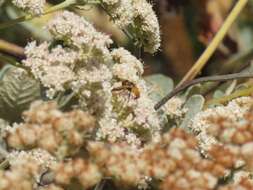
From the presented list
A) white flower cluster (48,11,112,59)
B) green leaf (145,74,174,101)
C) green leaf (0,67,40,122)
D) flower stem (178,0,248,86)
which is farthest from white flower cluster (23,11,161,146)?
flower stem (178,0,248,86)

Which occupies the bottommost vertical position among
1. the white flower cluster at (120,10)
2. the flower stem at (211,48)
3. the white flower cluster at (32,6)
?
the flower stem at (211,48)

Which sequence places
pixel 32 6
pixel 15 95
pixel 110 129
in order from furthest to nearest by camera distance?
pixel 15 95 < pixel 32 6 < pixel 110 129

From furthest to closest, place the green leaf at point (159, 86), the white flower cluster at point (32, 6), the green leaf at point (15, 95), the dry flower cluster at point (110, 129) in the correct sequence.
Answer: the green leaf at point (159, 86) < the green leaf at point (15, 95) < the white flower cluster at point (32, 6) < the dry flower cluster at point (110, 129)

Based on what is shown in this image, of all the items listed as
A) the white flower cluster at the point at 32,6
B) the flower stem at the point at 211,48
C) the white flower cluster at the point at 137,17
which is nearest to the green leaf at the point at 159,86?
the flower stem at the point at 211,48

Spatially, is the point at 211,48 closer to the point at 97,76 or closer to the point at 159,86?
the point at 159,86

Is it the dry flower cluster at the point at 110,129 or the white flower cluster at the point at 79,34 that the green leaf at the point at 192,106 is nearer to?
the dry flower cluster at the point at 110,129

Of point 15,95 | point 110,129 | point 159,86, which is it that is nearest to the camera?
point 110,129

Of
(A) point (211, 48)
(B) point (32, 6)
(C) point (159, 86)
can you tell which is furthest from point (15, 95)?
(A) point (211, 48)
